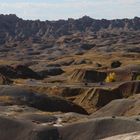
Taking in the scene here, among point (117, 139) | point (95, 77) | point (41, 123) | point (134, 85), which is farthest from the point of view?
point (95, 77)

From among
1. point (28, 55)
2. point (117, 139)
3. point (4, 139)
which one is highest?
point (117, 139)

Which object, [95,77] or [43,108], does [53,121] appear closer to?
[43,108]

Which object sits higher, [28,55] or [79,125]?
[79,125]

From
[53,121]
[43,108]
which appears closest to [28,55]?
[43,108]

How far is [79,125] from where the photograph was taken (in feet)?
102

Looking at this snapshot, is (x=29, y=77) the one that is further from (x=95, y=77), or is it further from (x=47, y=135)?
(x=47, y=135)

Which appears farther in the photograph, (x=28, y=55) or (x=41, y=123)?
(x=28, y=55)

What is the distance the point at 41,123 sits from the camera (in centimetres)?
3434

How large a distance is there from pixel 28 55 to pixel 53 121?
164100 millimetres

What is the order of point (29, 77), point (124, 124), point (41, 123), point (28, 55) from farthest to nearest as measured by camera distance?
point (28, 55)
point (29, 77)
point (41, 123)
point (124, 124)

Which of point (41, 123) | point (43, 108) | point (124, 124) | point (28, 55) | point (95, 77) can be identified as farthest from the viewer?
point (28, 55)

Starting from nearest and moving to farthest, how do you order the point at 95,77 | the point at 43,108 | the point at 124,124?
the point at 124,124
the point at 43,108
the point at 95,77

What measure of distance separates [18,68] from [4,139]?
71.5 meters

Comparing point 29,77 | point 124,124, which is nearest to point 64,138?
point 124,124
